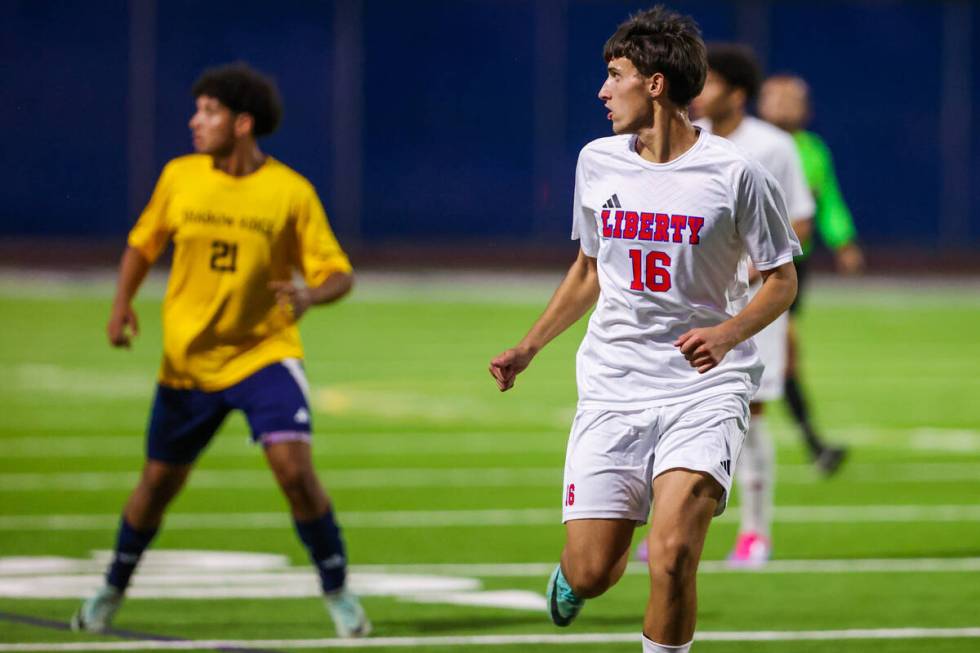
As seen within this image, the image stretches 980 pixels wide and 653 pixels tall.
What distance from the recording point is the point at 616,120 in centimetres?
652

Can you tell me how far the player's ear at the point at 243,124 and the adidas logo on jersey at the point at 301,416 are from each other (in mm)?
1123

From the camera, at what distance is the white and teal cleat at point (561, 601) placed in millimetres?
6879

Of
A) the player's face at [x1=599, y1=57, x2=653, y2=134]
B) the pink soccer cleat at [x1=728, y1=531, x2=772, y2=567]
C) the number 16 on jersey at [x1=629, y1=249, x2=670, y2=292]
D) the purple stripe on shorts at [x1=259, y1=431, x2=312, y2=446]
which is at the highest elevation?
the player's face at [x1=599, y1=57, x2=653, y2=134]

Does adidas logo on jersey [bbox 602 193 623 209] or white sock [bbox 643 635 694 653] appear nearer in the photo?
white sock [bbox 643 635 694 653]

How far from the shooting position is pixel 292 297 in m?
8.12

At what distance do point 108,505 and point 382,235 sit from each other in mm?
24770

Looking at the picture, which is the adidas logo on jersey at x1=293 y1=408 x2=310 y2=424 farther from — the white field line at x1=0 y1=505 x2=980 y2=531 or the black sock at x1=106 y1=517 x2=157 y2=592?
the white field line at x1=0 y1=505 x2=980 y2=531

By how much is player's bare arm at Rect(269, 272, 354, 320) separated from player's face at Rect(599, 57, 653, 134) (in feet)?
6.46

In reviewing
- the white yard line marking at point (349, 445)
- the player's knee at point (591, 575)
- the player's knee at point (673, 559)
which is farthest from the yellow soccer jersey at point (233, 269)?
the white yard line marking at point (349, 445)

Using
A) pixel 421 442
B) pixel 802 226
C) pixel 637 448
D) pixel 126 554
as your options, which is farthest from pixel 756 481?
pixel 421 442

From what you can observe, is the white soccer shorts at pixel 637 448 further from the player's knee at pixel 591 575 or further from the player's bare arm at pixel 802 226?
the player's bare arm at pixel 802 226

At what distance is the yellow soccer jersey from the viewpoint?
827 centimetres

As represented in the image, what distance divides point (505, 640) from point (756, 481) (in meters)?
2.11

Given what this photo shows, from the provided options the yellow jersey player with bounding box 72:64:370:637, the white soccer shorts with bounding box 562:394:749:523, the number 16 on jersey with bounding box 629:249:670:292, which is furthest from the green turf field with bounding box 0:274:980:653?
the number 16 on jersey with bounding box 629:249:670:292
